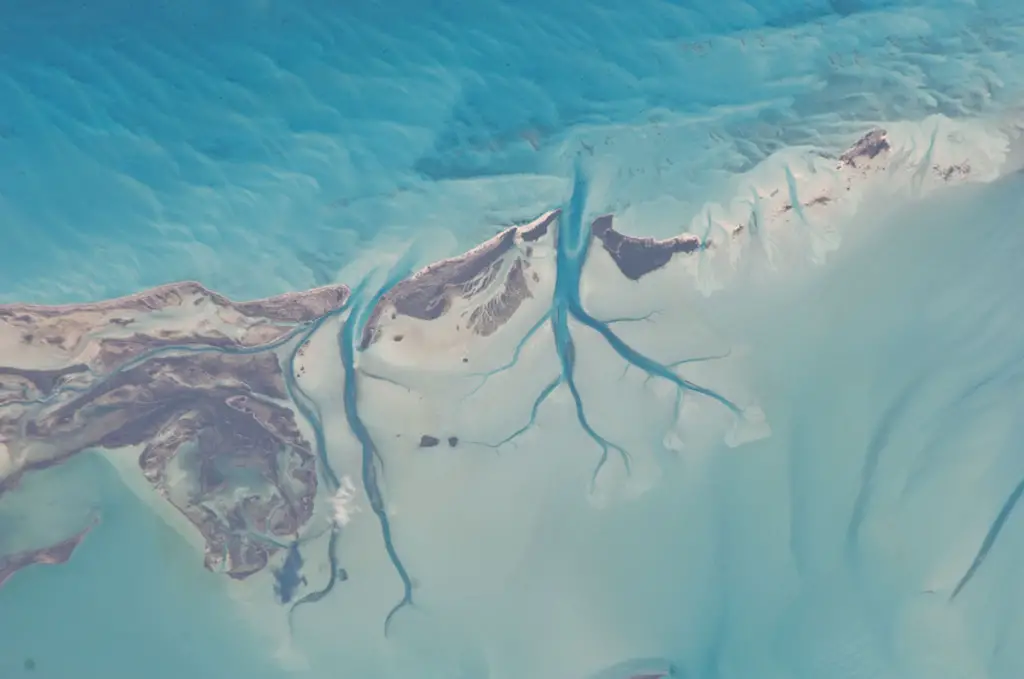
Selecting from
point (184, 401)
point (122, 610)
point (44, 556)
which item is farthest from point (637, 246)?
point (44, 556)

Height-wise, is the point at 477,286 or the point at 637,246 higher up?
the point at 637,246

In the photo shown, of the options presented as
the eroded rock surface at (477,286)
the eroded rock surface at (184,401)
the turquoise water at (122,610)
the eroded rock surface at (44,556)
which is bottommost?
the turquoise water at (122,610)

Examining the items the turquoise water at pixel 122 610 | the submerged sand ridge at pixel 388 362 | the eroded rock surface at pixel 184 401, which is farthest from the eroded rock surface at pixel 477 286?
the turquoise water at pixel 122 610

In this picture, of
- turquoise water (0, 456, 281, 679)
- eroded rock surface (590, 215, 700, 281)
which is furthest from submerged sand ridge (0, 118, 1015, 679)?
turquoise water (0, 456, 281, 679)

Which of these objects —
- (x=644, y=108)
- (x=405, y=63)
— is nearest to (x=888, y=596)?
(x=644, y=108)

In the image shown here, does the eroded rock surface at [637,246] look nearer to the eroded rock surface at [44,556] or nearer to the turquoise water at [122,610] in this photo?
the turquoise water at [122,610]

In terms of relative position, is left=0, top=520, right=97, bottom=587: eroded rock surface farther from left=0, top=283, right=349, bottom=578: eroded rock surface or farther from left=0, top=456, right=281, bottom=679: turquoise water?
left=0, top=283, right=349, bottom=578: eroded rock surface

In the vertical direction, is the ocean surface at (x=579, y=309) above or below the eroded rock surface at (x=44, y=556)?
above

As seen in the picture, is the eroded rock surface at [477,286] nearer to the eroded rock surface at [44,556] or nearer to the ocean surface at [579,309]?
the ocean surface at [579,309]

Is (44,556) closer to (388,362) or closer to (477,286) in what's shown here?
(388,362)
